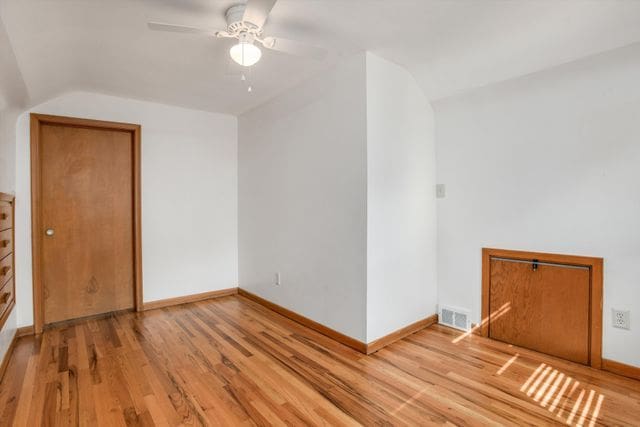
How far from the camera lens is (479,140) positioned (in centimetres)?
285

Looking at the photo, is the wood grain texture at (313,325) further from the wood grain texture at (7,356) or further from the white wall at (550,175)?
the wood grain texture at (7,356)

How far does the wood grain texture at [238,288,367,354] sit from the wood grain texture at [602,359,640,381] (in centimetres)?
167

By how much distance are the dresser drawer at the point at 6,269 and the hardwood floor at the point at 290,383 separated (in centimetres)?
62

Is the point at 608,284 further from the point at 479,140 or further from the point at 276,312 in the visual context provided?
the point at 276,312

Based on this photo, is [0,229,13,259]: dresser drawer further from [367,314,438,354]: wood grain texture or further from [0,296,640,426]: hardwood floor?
[367,314,438,354]: wood grain texture

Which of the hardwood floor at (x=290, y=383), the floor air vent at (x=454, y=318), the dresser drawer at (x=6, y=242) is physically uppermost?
the dresser drawer at (x=6, y=242)

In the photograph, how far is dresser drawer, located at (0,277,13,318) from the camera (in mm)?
2303

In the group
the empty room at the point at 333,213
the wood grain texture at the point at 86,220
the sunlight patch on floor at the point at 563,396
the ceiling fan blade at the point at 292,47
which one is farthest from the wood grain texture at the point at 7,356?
the sunlight patch on floor at the point at 563,396

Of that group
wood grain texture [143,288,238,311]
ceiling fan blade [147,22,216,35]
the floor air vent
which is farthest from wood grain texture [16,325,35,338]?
the floor air vent

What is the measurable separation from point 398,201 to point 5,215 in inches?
124

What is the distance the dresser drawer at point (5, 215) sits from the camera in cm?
237

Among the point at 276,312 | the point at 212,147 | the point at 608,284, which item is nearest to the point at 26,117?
the point at 212,147

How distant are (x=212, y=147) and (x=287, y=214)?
4.90 ft

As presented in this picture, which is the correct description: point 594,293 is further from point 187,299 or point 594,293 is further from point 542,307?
point 187,299
